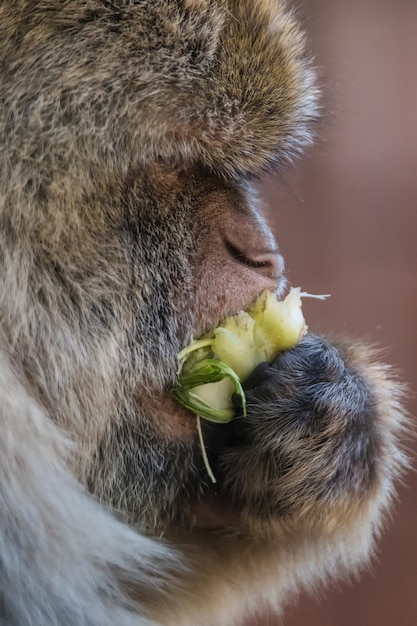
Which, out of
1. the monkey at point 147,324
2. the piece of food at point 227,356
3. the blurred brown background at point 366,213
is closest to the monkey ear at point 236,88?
the monkey at point 147,324

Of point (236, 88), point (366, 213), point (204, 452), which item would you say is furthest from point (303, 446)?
point (366, 213)

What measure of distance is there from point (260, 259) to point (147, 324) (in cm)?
13

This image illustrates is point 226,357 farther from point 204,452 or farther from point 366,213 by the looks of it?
point 366,213

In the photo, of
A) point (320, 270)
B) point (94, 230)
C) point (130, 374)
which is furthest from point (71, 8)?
point (320, 270)

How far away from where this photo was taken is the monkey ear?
1.76ft

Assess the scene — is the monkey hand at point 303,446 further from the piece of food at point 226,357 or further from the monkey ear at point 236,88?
the monkey ear at point 236,88

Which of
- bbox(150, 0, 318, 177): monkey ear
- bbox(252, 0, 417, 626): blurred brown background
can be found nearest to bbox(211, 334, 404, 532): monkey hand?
bbox(150, 0, 318, 177): monkey ear

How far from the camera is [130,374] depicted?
0.55 metres

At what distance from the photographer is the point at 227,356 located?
58 cm

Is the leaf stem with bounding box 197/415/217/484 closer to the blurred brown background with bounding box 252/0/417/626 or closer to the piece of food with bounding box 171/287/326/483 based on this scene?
the piece of food with bounding box 171/287/326/483

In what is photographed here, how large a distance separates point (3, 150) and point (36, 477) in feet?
0.74

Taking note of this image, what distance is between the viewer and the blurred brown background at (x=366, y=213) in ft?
3.56

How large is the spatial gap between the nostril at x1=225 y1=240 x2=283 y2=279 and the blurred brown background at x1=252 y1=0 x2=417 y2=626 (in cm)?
44

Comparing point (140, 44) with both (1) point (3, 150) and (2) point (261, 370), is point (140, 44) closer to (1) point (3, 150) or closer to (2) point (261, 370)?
(1) point (3, 150)
